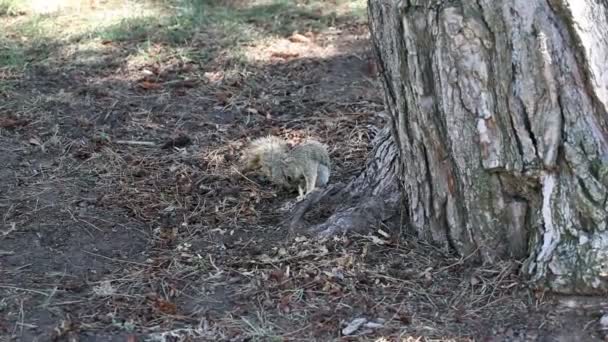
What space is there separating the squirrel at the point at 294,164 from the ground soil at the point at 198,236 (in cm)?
9

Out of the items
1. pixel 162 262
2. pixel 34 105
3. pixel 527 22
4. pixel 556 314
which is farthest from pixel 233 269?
pixel 34 105

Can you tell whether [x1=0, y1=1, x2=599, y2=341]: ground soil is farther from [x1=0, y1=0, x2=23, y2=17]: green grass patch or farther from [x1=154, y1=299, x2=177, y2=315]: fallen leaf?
[x1=0, y1=0, x2=23, y2=17]: green grass patch

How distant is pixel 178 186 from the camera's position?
4062 mm

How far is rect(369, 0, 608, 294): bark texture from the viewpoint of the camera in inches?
107

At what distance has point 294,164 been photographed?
385 centimetres

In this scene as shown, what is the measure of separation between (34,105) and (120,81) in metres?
0.62

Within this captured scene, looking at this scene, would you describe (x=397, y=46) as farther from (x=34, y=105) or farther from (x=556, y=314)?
(x=34, y=105)

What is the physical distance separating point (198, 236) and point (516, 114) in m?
1.47

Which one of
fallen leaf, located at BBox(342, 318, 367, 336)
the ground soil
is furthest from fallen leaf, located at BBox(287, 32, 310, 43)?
fallen leaf, located at BBox(342, 318, 367, 336)

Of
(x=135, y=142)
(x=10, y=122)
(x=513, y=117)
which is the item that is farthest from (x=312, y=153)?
(x=10, y=122)

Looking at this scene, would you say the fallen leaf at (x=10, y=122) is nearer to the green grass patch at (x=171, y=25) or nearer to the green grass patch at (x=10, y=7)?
the green grass patch at (x=171, y=25)

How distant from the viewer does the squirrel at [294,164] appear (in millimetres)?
3854

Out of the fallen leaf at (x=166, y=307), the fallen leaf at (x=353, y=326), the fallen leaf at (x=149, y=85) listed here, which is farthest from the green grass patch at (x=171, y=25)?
the fallen leaf at (x=353, y=326)

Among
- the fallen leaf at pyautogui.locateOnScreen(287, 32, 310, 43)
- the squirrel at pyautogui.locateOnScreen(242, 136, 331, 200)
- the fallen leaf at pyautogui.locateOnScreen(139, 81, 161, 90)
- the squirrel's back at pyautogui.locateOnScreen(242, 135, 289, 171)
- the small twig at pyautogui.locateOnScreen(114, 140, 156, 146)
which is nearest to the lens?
the squirrel at pyautogui.locateOnScreen(242, 136, 331, 200)
